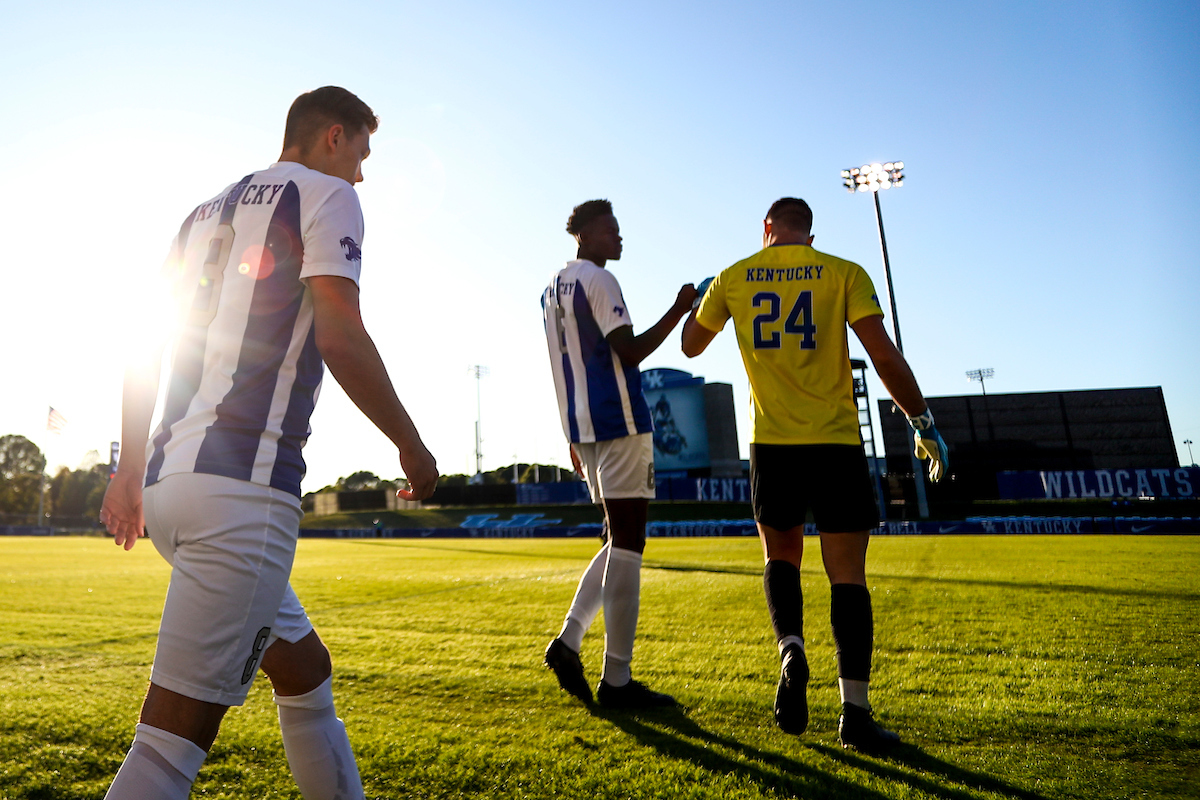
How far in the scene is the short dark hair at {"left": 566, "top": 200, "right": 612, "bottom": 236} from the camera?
3729mm

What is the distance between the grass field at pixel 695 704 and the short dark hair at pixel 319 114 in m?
1.92

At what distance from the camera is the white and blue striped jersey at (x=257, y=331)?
4.75 feet

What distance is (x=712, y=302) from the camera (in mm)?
3158

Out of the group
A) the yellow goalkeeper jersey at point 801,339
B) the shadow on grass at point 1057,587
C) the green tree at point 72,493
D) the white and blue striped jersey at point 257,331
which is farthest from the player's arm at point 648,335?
the green tree at point 72,493

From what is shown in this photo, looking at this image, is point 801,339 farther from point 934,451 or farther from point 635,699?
point 635,699

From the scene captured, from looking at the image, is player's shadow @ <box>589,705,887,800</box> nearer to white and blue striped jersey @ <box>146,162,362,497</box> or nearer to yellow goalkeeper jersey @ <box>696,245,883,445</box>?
yellow goalkeeper jersey @ <box>696,245,883,445</box>

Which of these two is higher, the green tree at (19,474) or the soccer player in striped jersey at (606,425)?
the green tree at (19,474)

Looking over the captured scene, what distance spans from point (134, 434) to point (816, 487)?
2.31m

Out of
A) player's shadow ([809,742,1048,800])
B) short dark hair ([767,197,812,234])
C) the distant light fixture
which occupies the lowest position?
player's shadow ([809,742,1048,800])

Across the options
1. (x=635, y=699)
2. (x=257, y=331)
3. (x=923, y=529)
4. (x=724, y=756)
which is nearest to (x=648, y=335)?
(x=635, y=699)

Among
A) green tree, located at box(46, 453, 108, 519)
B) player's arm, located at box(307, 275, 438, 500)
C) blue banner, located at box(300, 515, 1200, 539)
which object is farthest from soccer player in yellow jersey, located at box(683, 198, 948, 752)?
green tree, located at box(46, 453, 108, 519)

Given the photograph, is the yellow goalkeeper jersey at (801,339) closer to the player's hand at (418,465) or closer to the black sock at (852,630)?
the black sock at (852,630)

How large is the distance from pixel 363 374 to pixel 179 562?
1.66 ft

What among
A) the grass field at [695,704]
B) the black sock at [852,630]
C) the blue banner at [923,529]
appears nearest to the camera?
the grass field at [695,704]
